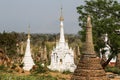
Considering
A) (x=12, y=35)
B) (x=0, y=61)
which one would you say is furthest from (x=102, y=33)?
(x=12, y=35)

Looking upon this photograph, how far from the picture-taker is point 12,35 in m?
41.4

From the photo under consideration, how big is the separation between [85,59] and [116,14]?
12.1 meters

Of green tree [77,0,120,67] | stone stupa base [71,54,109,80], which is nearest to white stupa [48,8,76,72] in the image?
green tree [77,0,120,67]

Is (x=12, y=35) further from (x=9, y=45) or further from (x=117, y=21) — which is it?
(x=117, y=21)

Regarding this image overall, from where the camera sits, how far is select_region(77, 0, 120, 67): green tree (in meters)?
26.3

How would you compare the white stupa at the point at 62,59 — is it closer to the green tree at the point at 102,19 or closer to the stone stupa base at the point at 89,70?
the green tree at the point at 102,19

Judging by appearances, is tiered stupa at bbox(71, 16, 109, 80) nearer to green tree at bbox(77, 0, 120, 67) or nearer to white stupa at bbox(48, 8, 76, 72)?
green tree at bbox(77, 0, 120, 67)

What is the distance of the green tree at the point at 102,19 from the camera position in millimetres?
26297

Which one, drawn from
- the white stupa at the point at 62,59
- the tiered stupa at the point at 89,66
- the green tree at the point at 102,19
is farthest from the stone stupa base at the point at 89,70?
the white stupa at the point at 62,59

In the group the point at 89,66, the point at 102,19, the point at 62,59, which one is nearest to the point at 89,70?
the point at 89,66

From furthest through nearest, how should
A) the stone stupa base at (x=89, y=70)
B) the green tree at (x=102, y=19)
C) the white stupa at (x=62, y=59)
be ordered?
the white stupa at (x=62, y=59) < the green tree at (x=102, y=19) < the stone stupa base at (x=89, y=70)

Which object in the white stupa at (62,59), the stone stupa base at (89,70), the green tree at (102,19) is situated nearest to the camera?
the stone stupa base at (89,70)

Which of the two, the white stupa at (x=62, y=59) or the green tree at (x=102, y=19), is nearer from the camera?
the green tree at (x=102, y=19)

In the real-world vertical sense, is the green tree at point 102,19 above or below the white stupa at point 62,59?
above
